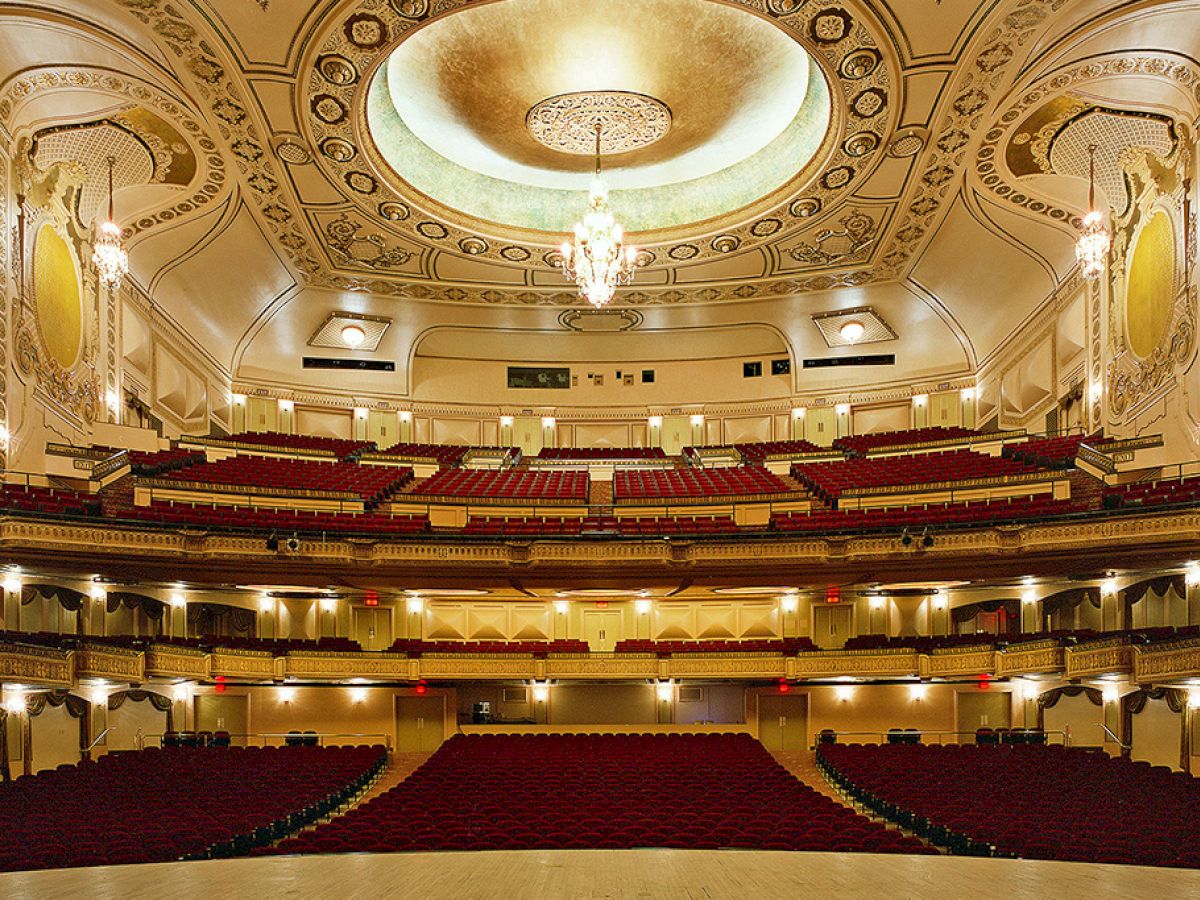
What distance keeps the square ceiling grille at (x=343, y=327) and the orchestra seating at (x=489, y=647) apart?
28.5 ft

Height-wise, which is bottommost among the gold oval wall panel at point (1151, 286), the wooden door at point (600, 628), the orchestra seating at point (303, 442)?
the wooden door at point (600, 628)

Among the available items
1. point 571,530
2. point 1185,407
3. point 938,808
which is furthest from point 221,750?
point 1185,407

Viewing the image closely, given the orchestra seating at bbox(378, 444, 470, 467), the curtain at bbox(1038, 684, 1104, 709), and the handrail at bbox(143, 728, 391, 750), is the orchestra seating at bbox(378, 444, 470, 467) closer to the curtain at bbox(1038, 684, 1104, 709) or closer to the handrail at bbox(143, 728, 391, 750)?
the handrail at bbox(143, 728, 391, 750)

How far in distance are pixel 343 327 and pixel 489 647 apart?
9.78 m

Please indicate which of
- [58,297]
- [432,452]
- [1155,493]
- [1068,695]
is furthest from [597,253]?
[1068,695]

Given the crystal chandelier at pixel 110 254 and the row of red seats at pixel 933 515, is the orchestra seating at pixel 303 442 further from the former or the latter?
the row of red seats at pixel 933 515

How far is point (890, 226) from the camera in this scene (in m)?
16.7

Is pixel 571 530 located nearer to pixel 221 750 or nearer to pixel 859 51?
pixel 221 750

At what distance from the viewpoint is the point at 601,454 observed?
22.0 metres

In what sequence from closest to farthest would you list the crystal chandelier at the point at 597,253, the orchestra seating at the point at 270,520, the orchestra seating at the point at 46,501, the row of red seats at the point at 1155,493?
the orchestra seating at the point at 46,501 < the row of red seats at the point at 1155,493 < the orchestra seating at the point at 270,520 < the crystal chandelier at the point at 597,253

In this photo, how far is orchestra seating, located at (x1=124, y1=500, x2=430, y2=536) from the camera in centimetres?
1316

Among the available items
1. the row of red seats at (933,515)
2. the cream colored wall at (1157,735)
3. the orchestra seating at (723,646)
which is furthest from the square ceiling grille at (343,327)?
the cream colored wall at (1157,735)

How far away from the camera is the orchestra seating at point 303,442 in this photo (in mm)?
19328

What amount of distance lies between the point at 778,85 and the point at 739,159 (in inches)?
97.1
